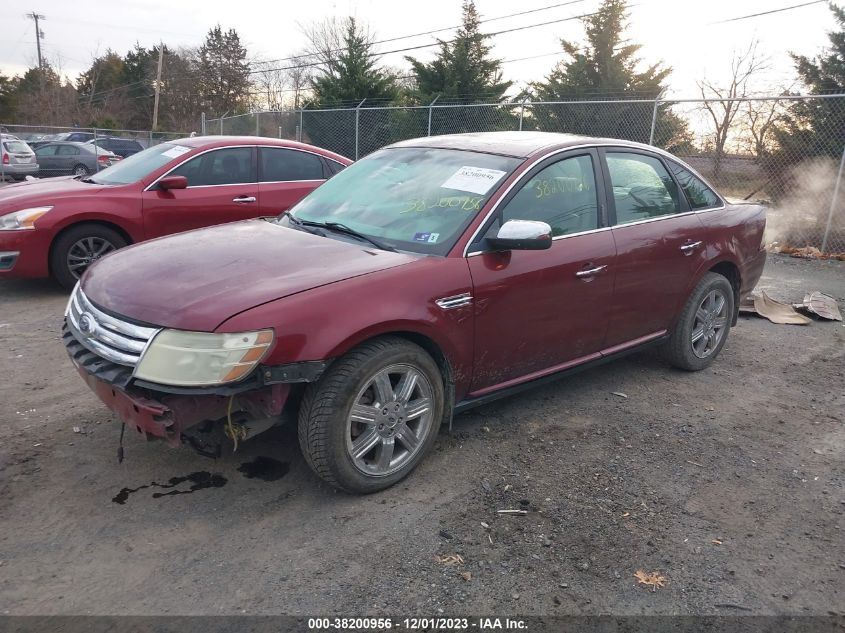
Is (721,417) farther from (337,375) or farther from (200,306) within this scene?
(200,306)

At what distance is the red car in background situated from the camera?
248 inches

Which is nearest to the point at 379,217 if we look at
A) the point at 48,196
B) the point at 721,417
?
the point at 721,417

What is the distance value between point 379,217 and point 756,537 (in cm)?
247

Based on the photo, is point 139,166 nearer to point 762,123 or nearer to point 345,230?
point 345,230

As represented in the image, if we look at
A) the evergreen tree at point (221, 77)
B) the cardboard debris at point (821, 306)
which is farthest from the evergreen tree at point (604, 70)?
the evergreen tree at point (221, 77)

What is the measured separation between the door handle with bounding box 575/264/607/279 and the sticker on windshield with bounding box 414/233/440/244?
93 centimetres

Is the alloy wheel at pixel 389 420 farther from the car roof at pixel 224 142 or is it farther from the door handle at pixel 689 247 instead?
the car roof at pixel 224 142

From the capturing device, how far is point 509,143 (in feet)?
13.5

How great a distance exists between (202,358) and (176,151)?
512 centimetres

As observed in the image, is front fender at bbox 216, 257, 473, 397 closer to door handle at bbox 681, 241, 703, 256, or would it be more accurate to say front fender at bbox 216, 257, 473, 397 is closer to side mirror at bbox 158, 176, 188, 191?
door handle at bbox 681, 241, 703, 256

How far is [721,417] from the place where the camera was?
14.1ft

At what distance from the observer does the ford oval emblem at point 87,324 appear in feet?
9.96

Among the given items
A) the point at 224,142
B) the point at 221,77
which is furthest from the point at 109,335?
the point at 221,77

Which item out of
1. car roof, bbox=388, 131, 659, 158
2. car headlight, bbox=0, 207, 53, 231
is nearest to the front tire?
car roof, bbox=388, 131, 659, 158
